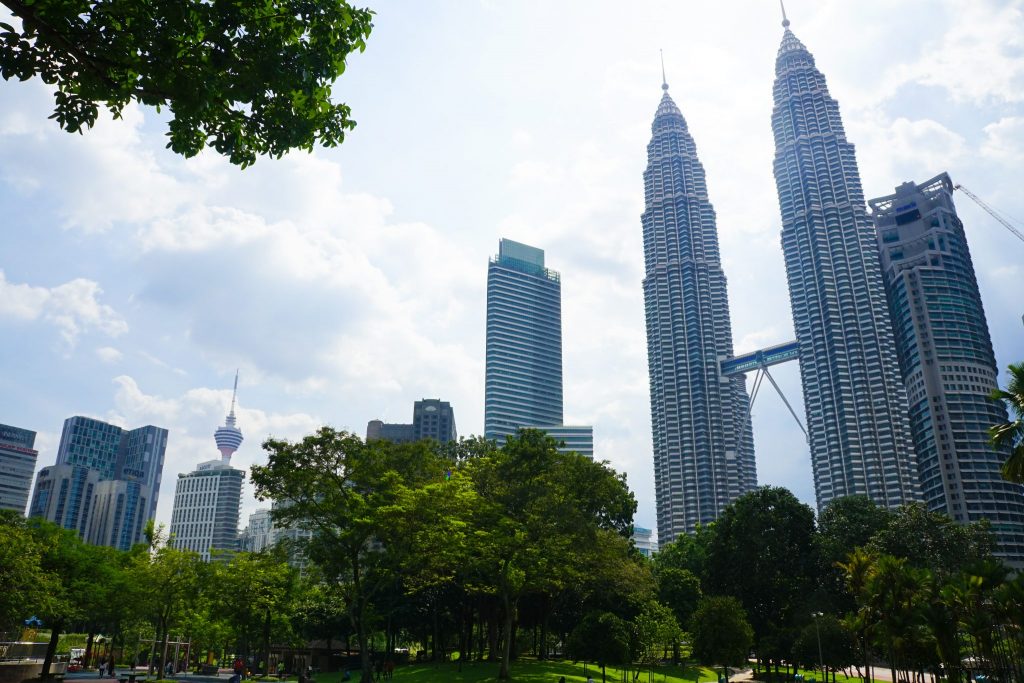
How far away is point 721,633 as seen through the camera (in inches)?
2229

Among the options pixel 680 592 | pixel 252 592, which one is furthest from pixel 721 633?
pixel 252 592

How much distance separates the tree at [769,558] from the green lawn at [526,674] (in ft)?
51.1

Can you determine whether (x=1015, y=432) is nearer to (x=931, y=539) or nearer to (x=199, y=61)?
(x=199, y=61)

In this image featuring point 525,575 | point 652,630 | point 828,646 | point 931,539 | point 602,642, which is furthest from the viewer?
point 931,539

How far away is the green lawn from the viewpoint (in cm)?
4672

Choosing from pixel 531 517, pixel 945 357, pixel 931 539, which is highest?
pixel 945 357

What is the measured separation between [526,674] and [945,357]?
15779cm

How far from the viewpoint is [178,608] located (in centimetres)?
5806

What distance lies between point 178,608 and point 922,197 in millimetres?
198940

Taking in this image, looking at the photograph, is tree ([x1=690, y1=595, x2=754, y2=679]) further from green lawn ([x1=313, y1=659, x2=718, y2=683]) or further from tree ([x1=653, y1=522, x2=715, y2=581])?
tree ([x1=653, y1=522, x2=715, y2=581])

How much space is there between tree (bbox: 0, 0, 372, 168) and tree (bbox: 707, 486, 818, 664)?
7529 cm

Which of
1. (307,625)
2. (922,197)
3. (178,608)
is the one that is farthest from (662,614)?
(922,197)

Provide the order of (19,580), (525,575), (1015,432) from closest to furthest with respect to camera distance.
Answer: (1015,432)
(19,580)
(525,575)

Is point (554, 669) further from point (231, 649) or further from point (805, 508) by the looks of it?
point (231, 649)
